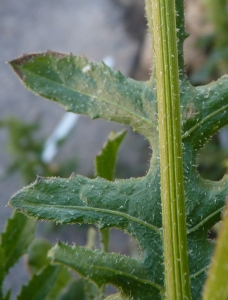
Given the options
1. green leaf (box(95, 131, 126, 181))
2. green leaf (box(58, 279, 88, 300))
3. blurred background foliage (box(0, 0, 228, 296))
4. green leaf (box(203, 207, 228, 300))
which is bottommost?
green leaf (box(203, 207, 228, 300))

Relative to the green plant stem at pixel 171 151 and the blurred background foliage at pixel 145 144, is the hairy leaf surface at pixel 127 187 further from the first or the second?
the blurred background foliage at pixel 145 144

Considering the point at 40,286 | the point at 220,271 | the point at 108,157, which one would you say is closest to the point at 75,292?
the point at 40,286

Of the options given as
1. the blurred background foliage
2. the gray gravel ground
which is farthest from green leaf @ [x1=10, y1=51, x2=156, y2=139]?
the gray gravel ground

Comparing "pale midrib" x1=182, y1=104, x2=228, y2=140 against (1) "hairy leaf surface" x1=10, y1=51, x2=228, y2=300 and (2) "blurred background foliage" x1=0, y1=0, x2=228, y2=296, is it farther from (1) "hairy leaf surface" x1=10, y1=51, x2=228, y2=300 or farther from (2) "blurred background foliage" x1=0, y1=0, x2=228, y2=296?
(2) "blurred background foliage" x1=0, y1=0, x2=228, y2=296

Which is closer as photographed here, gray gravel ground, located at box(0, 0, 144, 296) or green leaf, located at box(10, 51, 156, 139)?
green leaf, located at box(10, 51, 156, 139)

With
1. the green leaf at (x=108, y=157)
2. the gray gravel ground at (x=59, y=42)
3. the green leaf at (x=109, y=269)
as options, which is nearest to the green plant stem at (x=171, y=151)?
the green leaf at (x=109, y=269)

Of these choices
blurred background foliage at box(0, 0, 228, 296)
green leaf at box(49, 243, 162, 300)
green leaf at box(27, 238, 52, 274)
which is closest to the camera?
green leaf at box(49, 243, 162, 300)

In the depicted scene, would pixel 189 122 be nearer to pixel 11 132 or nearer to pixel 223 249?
pixel 223 249

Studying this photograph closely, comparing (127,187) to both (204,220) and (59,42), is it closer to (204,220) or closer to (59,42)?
(204,220)
